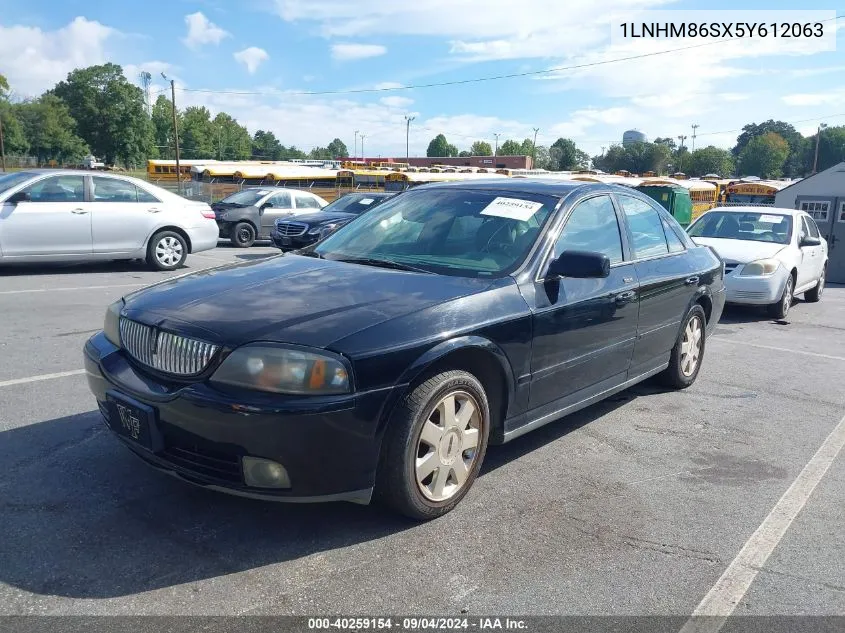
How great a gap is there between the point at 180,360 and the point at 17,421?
75.2 inches

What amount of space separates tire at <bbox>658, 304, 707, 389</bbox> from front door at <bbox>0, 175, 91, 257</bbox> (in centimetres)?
818

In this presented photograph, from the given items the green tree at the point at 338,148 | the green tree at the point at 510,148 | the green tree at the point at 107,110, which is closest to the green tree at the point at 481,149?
the green tree at the point at 510,148

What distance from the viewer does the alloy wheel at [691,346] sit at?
219 inches

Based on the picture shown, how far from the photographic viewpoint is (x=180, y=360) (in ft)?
9.86

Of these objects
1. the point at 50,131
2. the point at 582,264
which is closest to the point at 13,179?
the point at 582,264

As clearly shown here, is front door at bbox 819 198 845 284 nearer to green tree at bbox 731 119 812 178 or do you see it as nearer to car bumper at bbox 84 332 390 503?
car bumper at bbox 84 332 390 503

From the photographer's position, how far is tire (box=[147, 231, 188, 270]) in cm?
1089

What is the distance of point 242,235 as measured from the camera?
58.1 feet

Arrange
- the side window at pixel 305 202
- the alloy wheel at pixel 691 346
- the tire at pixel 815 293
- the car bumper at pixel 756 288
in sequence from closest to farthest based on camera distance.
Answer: the alloy wheel at pixel 691 346 → the car bumper at pixel 756 288 → the tire at pixel 815 293 → the side window at pixel 305 202

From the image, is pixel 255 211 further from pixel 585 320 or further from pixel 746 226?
pixel 585 320

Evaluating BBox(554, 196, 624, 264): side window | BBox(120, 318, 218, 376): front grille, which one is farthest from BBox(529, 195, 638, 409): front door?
BBox(120, 318, 218, 376): front grille

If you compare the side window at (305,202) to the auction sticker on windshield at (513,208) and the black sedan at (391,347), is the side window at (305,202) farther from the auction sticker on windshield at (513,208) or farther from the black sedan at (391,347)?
the auction sticker on windshield at (513,208)

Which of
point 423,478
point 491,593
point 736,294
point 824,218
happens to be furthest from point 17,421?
point 824,218

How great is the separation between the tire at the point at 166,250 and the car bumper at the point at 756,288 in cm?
811
